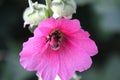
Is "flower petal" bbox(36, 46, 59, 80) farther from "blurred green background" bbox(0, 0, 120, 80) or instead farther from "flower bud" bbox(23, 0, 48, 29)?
"blurred green background" bbox(0, 0, 120, 80)

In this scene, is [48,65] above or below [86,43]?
below

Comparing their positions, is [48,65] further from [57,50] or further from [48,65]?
[57,50]

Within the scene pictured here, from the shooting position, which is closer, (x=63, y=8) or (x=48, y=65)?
(x=63, y=8)

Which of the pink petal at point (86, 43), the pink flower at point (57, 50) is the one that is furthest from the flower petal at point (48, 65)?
the pink petal at point (86, 43)

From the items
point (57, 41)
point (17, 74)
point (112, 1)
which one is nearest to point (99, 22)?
point (112, 1)

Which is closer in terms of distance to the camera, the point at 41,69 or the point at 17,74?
the point at 41,69

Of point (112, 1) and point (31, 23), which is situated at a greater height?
point (31, 23)

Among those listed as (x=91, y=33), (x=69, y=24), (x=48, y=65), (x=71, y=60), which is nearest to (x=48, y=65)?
(x=48, y=65)

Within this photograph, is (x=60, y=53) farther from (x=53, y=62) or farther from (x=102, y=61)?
(x=102, y=61)
